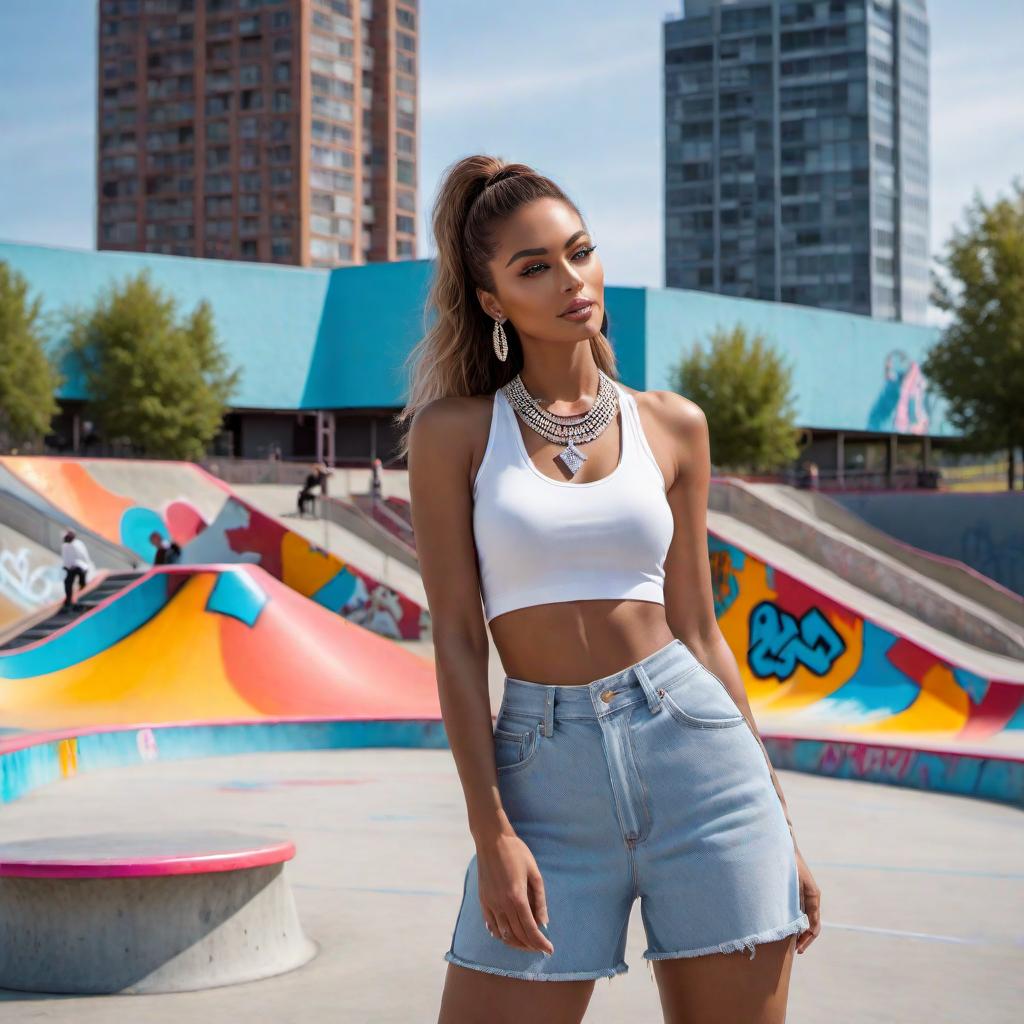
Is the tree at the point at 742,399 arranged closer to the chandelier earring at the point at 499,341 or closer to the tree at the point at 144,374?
the tree at the point at 144,374

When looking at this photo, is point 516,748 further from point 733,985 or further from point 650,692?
point 733,985

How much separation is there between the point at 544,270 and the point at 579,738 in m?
0.88

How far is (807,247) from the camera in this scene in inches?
4688

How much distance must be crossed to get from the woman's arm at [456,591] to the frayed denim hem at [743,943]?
37 centimetres

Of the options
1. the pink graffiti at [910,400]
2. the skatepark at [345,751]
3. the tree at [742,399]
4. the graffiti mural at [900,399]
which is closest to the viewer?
the skatepark at [345,751]

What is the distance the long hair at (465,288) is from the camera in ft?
9.53

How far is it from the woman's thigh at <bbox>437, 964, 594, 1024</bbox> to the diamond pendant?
0.89m

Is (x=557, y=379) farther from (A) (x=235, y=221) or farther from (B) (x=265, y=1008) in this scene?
(A) (x=235, y=221)

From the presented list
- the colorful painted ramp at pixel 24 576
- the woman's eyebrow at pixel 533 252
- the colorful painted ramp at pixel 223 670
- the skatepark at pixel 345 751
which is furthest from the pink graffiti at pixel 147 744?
the colorful painted ramp at pixel 24 576

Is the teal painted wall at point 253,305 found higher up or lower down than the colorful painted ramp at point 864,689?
higher up

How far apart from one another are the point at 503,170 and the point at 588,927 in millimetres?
1415

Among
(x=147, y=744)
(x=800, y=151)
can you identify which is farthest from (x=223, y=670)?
(x=800, y=151)

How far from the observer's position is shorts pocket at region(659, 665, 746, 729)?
263 cm

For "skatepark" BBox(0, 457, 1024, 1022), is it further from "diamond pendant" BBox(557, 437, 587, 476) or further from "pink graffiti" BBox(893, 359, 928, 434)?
"pink graffiti" BBox(893, 359, 928, 434)
